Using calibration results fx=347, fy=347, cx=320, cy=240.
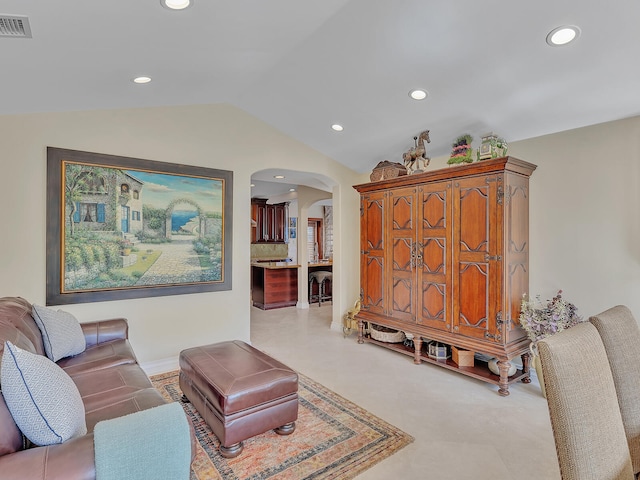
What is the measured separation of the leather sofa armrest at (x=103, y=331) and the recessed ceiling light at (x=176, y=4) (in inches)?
96.1

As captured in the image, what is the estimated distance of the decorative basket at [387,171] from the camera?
4.12 m

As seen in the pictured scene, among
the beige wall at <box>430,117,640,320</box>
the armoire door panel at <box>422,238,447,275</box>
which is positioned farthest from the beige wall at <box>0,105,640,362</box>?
the armoire door panel at <box>422,238,447,275</box>

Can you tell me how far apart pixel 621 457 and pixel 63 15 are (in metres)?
3.02

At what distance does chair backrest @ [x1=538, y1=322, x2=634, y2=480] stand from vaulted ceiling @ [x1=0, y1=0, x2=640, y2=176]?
200 cm

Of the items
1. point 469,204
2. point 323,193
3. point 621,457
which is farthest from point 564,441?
point 323,193

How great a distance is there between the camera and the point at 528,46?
2.31 meters

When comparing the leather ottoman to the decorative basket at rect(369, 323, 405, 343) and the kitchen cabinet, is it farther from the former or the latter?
the kitchen cabinet

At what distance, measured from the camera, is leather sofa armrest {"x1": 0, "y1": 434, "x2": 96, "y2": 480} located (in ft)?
3.64

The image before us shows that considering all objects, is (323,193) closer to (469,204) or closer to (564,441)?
(469,204)

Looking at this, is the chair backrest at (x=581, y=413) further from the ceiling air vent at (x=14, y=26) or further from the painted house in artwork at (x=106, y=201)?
the painted house in artwork at (x=106, y=201)

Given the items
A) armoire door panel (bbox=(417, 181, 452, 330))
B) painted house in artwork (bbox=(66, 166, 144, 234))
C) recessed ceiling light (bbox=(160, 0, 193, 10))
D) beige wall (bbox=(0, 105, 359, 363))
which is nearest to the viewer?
recessed ceiling light (bbox=(160, 0, 193, 10))

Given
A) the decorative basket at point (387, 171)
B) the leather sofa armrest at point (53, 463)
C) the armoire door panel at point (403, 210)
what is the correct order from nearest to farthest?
the leather sofa armrest at point (53, 463)
the armoire door panel at point (403, 210)
the decorative basket at point (387, 171)

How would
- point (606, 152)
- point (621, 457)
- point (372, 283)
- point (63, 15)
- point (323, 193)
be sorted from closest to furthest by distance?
point (621, 457), point (63, 15), point (606, 152), point (372, 283), point (323, 193)

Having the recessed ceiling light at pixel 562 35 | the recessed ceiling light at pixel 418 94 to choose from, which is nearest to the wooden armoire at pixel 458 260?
the recessed ceiling light at pixel 418 94
